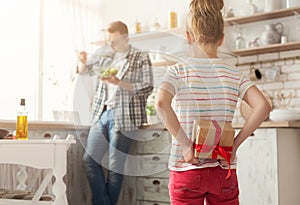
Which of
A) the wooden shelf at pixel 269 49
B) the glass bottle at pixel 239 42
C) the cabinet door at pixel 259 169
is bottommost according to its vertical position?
the cabinet door at pixel 259 169

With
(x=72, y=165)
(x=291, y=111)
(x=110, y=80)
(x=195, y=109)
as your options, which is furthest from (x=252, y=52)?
(x=195, y=109)

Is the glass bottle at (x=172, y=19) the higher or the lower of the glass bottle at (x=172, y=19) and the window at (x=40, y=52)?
the higher

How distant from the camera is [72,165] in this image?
11.8 feet

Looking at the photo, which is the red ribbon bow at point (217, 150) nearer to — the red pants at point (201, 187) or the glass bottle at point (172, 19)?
the red pants at point (201, 187)

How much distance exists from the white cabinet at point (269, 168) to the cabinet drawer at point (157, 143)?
130cm

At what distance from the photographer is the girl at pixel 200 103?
62.4 inches

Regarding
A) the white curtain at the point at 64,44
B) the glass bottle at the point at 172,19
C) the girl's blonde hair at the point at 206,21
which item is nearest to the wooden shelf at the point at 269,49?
the glass bottle at the point at 172,19

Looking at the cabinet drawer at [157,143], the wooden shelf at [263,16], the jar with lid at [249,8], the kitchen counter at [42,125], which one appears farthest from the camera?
the jar with lid at [249,8]

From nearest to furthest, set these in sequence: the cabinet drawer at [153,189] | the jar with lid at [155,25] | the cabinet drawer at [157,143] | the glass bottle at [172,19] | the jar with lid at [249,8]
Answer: the cabinet drawer at [157,143], the cabinet drawer at [153,189], the jar with lid at [249,8], the glass bottle at [172,19], the jar with lid at [155,25]

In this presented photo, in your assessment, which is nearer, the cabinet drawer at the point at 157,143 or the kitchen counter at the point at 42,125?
the cabinet drawer at the point at 157,143

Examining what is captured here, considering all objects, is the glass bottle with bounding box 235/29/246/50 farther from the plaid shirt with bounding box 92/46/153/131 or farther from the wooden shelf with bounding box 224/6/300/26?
the plaid shirt with bounding box 92/46/153/131

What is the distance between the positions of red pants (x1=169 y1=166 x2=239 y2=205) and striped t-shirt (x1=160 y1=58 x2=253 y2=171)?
0.02 m

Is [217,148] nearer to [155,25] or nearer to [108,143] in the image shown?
[108,143]

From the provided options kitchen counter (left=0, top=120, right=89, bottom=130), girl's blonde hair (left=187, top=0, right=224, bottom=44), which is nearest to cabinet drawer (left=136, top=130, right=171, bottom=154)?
girl's blonde hair (left=187, top=0, right=224, bottom=44)
